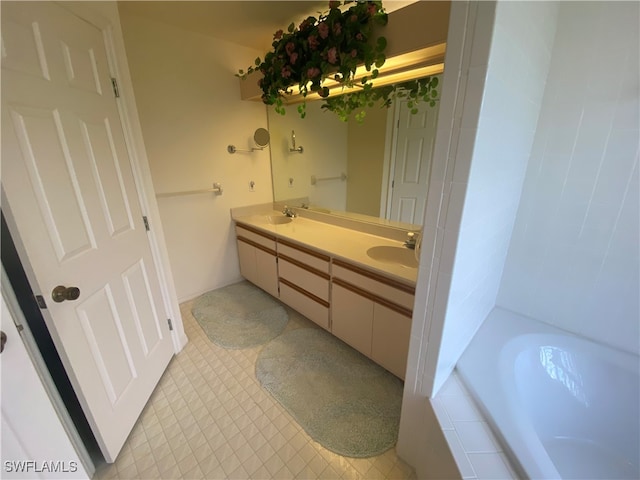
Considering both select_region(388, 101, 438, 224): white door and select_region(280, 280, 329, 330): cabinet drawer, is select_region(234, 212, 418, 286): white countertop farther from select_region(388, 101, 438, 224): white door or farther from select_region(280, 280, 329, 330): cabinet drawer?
select_region(280, 280, 329, 330): cabinet drawer

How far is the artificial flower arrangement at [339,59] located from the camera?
1354 mm

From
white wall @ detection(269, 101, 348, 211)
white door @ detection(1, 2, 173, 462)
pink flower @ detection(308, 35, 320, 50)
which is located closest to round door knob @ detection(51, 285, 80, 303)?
white door @ detection(1, 2, 173, 462)

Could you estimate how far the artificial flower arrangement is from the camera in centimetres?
135

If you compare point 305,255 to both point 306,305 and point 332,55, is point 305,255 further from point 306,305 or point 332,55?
point 332,55

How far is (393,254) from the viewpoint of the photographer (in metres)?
1.79

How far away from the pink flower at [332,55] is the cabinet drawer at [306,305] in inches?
59.9

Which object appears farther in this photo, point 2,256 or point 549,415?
point 549,415

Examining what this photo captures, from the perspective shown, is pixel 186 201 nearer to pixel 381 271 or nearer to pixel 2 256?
pixel 2 256

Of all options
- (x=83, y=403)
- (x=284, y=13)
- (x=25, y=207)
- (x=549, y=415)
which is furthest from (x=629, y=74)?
(x=83, y=403)

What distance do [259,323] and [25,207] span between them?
5.35 feet

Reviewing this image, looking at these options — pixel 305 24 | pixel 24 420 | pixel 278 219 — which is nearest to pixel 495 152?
pixel 305 24

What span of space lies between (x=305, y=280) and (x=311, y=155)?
1.23 meters

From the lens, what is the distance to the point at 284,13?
181 centimetres

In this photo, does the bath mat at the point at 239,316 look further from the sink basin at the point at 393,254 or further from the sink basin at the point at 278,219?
the sink basin at the point at 393,254
